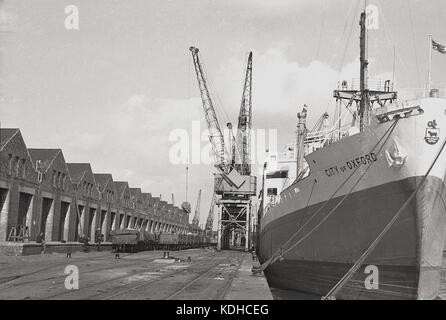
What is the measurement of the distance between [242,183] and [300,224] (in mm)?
40944

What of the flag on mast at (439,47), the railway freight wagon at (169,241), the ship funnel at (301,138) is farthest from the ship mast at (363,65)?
the railway freight wagon at (169,241)

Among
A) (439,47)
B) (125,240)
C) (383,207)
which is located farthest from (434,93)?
(125,240)

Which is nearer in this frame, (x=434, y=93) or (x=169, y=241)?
(x=434, y=93)

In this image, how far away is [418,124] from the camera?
537 inches

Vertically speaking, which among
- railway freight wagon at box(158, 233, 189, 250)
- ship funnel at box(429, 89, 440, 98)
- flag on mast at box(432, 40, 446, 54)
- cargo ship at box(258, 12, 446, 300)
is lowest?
railway freight wagon at box(158, 233, 189, 250)

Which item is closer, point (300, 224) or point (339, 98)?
point (300, 224)

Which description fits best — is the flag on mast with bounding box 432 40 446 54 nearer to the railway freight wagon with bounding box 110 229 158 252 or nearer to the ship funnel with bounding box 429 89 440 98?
the ship funnel with bounding box 429 89 440 98

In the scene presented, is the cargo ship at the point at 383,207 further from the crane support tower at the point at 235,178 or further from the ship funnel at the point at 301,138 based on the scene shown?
the crane support tower at the point at 235,178

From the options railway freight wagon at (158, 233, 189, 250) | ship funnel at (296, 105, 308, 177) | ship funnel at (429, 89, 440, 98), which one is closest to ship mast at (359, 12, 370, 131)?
ship funnel at (429, 89, 440, 98)

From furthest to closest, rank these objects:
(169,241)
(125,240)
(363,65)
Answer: (169,241) → (125,240) → (363,65)

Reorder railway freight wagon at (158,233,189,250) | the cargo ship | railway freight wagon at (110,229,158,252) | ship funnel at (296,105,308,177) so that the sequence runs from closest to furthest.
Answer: the cargo ship
ship funnel at (296,105,308,177)
railway freight wagon at (110,229,158,252)
railway freight wagon at (158,233,189,250)

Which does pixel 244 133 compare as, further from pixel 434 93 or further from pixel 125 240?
pixel 434 93
